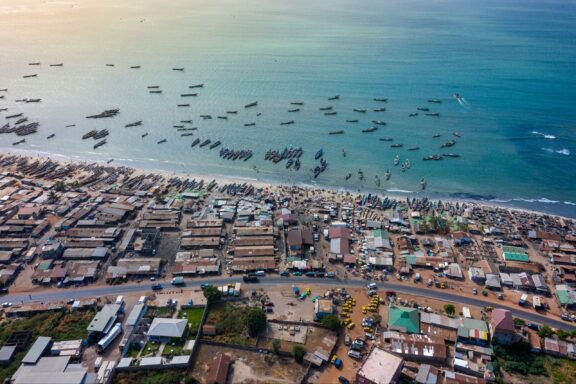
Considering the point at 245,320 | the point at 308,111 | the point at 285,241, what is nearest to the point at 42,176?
the point at 285,241

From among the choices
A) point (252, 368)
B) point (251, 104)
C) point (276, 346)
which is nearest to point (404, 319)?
point (276, 346)

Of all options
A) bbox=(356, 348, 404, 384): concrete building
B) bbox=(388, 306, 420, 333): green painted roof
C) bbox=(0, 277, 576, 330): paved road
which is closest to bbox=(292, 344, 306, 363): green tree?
bbox=(356, 348, 404, 384): concrete building

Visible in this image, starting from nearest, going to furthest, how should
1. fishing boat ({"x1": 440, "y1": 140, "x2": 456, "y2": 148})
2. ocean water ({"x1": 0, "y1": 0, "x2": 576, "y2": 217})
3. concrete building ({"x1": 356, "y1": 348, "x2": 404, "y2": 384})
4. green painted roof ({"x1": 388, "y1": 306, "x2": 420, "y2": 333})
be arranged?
concrete building ({"x1": 356, "y1": 348, "x2": 404, "y2": 384})
green painted roof ({"x1": 388, "y1": 306, "x2": 420, "y2": 333})
ocean water ({"x1": 0, "y1": 0, "x2": 576, "y2": 217})
fishing boat ({"x1": 440, "y1": 140, "x2": 456, "y2": 148})

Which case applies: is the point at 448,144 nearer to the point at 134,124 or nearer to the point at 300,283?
the point at 300,283

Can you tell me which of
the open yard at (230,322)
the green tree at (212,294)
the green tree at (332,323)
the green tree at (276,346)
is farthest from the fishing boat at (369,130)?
the green tree at (276,346)

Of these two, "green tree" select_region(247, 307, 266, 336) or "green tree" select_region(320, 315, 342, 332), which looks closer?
"green tree" select_region(247, 307, 266, 336)

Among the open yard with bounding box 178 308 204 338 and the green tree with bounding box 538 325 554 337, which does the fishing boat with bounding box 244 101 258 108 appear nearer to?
the open yard with bounding box 178 308 204 338

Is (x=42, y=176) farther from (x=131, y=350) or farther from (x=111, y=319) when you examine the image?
(x=131, y=350)
